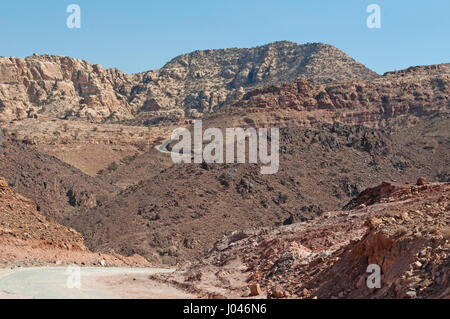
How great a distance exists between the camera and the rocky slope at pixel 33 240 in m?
25.5

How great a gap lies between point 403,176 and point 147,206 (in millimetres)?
26672

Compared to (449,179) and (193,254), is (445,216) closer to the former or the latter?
(193,254)

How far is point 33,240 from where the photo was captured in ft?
87.9

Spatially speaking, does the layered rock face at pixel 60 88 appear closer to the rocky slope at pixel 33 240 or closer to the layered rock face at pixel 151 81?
the layered rock face at pixel 151 81

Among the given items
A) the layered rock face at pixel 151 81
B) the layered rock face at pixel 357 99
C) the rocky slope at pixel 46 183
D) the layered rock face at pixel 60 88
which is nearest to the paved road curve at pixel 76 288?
the rocky slope at pixel 46 183

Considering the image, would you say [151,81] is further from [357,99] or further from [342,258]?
[342,258]

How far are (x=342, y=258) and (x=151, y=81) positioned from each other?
138m

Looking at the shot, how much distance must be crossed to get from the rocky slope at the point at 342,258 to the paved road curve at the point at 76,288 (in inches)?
42.2

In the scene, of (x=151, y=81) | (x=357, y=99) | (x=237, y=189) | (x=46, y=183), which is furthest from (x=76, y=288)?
(x=151, y=81)

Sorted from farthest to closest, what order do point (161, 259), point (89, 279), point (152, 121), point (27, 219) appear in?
point (152, 121)
point (161, 259)
point (27, 219)
point (89, 279)

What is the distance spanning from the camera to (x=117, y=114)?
126750 millimetres

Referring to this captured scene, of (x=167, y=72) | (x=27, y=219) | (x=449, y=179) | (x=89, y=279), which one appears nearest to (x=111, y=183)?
(x=449, y=179)

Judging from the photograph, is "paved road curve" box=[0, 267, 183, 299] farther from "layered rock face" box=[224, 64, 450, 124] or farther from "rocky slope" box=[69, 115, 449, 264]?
"layered rock face" box=[224, 64, 450, 124]
